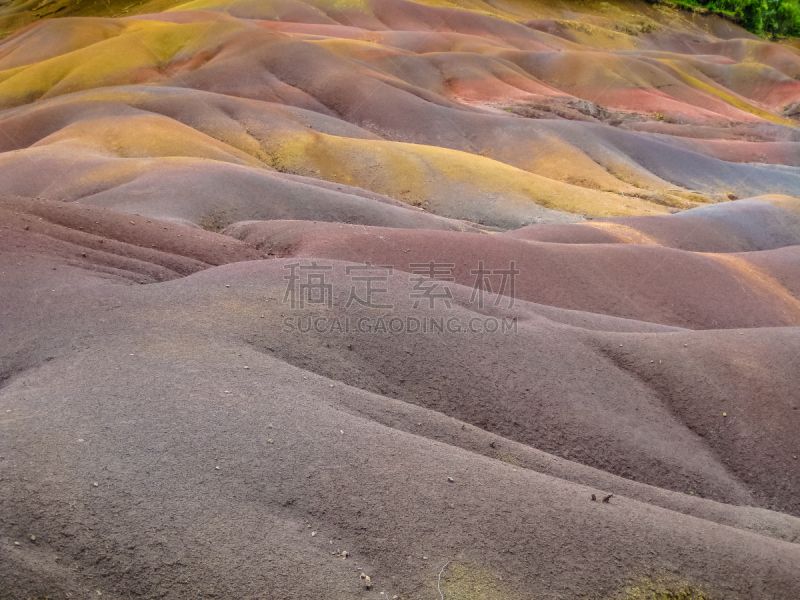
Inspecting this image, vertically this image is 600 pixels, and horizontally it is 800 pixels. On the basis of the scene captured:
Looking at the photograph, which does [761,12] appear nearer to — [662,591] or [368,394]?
[368,394]

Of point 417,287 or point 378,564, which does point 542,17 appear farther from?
point 378,564

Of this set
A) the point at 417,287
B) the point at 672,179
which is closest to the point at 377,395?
the point at 417,287

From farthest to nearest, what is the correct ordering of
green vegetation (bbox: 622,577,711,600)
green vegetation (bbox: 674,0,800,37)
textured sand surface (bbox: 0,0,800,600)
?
1. green vegetation (bbox: 674,0,800,37)
2. green vegetation (bbox: 622,577,711,600)
3. textured sand surface (bbox: 0,0,800,600)

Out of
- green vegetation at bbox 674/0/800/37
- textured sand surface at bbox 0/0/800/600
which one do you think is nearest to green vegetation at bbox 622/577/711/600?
textured sand surface at bbox 0/0/800/600

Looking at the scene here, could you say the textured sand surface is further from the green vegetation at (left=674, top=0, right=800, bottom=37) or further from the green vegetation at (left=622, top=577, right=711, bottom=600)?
the green vegetation at (left=674, top=0, right=800, bottom=37)

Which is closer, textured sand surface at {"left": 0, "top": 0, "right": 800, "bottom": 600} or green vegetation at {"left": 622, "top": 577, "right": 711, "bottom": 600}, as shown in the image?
textured sand surface at {"left": 0, "top": 0, "right": 800, "bottom": 600}

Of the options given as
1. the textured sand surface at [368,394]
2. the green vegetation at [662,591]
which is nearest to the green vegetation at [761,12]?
the textured sand surface at [368,394]

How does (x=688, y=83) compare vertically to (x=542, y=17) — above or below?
below

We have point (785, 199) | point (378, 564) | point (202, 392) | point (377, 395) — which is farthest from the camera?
point (785, 199)
